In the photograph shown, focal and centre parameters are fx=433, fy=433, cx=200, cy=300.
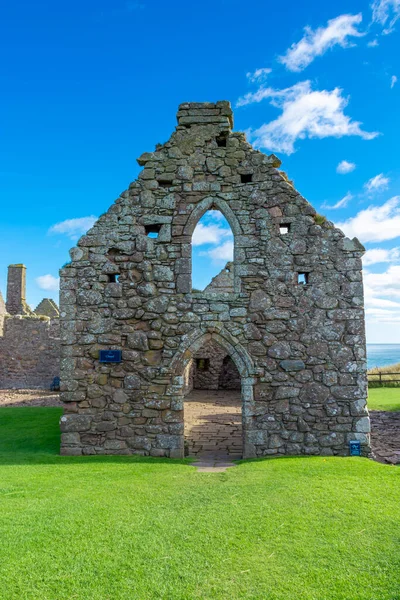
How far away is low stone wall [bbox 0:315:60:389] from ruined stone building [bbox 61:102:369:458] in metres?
11.5

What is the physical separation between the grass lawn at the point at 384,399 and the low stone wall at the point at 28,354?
13.3m

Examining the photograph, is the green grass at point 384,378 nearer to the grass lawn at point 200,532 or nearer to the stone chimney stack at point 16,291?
the grass lawn at point 200,532

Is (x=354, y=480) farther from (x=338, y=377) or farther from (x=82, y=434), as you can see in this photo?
(x=82, y=434)

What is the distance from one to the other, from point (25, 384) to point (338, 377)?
15376 millimetres

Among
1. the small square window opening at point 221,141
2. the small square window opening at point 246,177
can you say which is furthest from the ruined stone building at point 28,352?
the small square window opening at point 246,177

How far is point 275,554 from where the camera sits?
4562mm

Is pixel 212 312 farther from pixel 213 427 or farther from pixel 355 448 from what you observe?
pixel 213 427

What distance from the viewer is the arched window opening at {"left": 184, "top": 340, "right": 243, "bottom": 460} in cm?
984

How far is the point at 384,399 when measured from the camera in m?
17.2

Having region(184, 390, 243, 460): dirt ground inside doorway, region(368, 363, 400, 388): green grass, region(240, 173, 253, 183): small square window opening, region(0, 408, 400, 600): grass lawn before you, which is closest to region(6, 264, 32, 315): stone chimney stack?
region(184, 390, 243, 460): dirt ground inside doorway

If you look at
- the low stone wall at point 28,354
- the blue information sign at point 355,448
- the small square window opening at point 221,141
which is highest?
the small square window opening at point 221,141

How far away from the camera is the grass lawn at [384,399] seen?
1520 centimetres

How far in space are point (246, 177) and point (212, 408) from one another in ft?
30.9

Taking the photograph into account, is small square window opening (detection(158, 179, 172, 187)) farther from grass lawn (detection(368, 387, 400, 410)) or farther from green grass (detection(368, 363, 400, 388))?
green grass (detection(368, 363, 400, 388))
